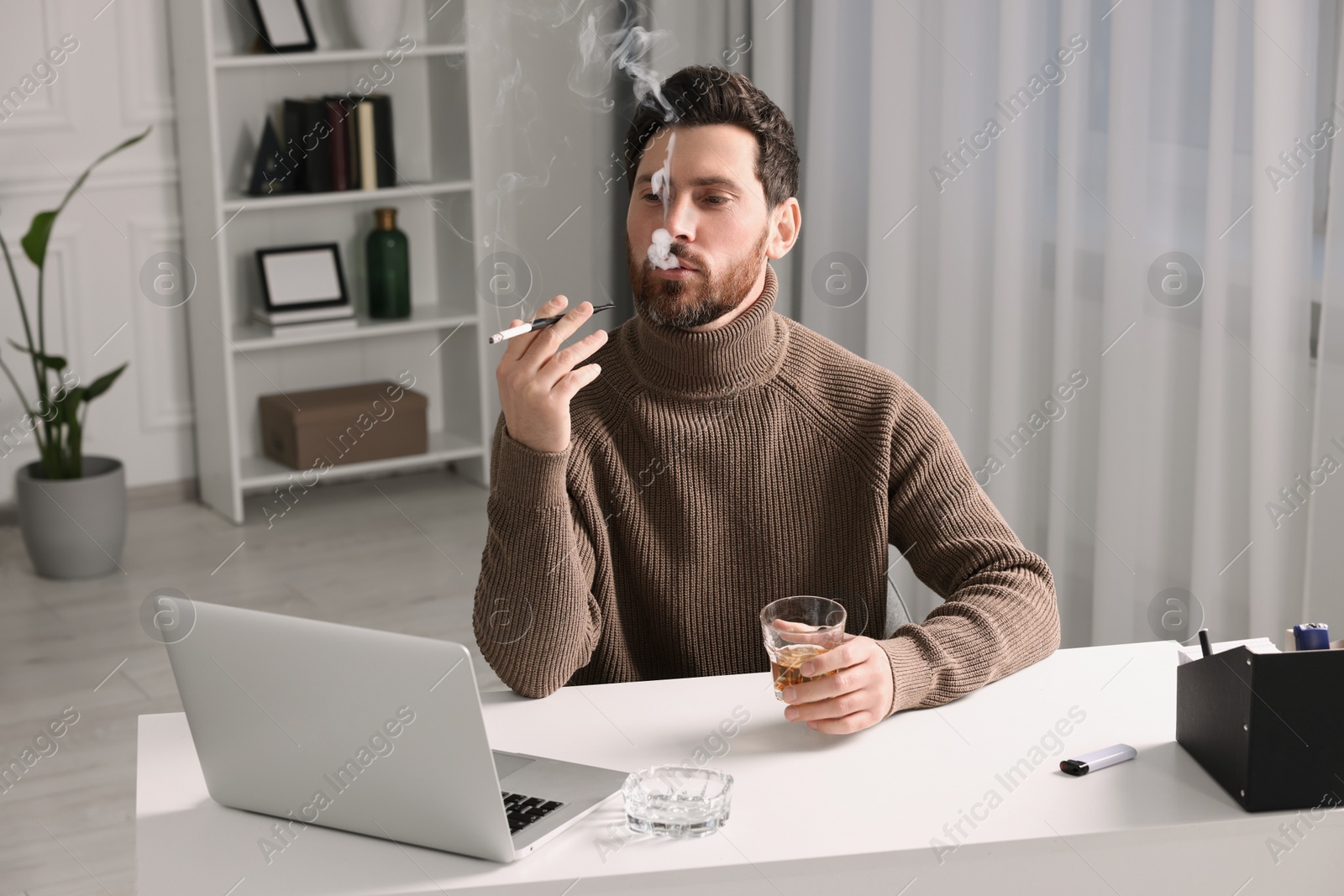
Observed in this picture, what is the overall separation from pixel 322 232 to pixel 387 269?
29 centimetres

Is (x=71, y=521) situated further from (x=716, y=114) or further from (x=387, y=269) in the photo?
(x=716, y=114)

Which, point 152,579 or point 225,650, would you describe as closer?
point 225,650

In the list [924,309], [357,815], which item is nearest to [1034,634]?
[357,815]

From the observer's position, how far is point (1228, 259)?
262cm

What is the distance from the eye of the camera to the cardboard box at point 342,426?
451cm

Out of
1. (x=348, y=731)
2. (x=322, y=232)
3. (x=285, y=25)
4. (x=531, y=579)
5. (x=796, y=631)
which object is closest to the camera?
(x=348, y=731)

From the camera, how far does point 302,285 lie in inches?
181

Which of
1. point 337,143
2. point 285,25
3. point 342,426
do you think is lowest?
point 342,426

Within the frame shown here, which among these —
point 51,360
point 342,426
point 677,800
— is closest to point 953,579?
point 677,800

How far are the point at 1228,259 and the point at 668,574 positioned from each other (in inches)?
52.9

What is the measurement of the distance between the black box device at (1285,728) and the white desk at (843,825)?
0.02 m

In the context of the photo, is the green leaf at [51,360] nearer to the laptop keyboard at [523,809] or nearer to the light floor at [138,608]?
the light floor at [138,608]

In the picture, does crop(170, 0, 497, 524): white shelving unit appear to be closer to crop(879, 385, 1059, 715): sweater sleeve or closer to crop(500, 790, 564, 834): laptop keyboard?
crop(879, 385, 1059, 715): sweater sleeve

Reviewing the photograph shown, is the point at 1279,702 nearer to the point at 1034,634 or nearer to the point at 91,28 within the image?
the point at 1034,634
